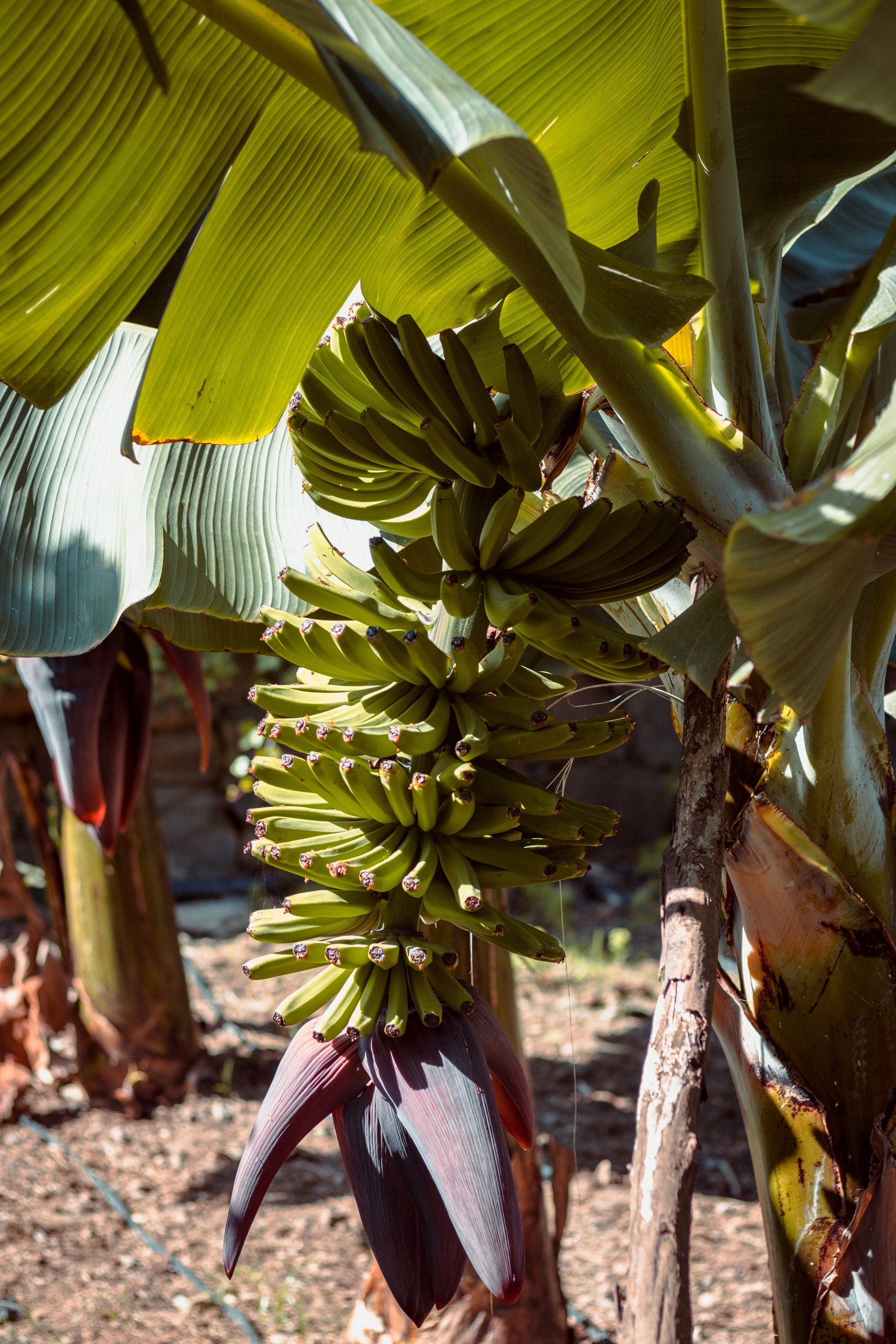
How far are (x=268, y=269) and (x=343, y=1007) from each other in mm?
520

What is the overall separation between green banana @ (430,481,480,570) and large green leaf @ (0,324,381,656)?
372 mm

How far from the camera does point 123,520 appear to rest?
101cm

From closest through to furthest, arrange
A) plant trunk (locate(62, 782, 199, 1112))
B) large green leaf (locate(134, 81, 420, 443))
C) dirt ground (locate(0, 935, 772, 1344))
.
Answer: large green leaf (locate(134, 81, 420, 443)) → dirt ground (locate(0, 935, 772, 1344)) → plant trunk (locate(62, 782, 199, 1112))

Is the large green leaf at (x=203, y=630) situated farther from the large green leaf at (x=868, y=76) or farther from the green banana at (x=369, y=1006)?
the large green leaf at (x=868, y=76)

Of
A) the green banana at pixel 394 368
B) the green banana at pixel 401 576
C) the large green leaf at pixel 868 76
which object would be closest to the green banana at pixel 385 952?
the green banana at pixel 401 576

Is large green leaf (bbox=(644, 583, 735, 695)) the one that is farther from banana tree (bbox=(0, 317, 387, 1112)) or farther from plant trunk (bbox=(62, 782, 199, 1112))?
plant trunk (bbox=(62, 782, 199, 1112))

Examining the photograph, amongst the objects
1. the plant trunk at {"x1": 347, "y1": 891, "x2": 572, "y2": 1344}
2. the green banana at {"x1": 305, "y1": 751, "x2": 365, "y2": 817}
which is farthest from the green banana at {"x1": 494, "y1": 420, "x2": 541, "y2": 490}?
the plant trunk at {"x1": 347, "y1": 891, "x2": 572, "y2": 1344}

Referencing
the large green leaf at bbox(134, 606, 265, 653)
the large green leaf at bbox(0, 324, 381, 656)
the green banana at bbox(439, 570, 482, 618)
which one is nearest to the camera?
the green banana at bbox(439, 570, 482, 618)

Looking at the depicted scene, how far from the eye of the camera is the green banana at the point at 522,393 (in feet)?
1.89

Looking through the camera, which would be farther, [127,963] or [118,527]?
[127,963]

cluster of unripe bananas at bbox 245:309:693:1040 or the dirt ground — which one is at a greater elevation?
cluster of unripe bananas at bbox 245:309:693:1040

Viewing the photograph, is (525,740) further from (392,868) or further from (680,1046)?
(680,1046)

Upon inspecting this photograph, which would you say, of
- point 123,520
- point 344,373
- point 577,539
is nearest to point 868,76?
point 577,539

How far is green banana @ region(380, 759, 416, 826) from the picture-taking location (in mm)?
541
